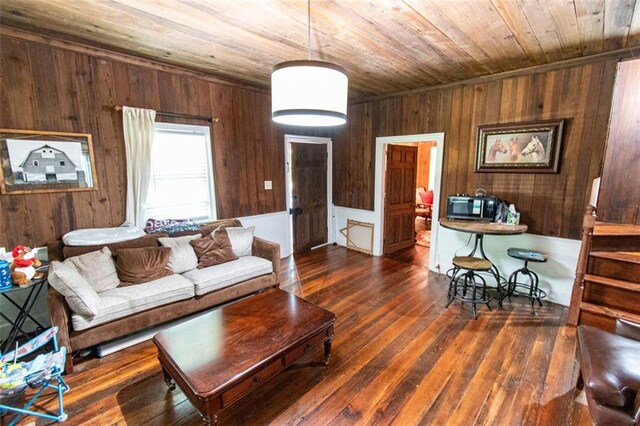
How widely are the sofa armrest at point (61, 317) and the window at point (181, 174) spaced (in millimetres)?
1357

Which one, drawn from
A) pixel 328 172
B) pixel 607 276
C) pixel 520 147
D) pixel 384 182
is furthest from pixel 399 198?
pixel 607 276

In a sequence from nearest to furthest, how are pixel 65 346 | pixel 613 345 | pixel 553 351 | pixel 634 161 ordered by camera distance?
pixel 613 345 < pixel 65 346 < pixel 553 351 < pixel 634 161

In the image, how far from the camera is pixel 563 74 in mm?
2996

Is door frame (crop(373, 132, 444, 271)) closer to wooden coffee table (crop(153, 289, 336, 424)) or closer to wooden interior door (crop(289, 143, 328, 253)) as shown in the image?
wooden interior door (crop(289, 143, 328, 253))

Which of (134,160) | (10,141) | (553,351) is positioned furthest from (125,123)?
(553,351)

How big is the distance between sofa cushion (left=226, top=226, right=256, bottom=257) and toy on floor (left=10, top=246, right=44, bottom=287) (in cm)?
163

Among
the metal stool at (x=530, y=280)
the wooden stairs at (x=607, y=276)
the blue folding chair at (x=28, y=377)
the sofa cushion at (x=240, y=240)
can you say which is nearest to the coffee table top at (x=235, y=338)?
the blue folding chair at (x=28, y=377)

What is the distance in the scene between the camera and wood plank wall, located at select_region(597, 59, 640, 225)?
8.69 feet

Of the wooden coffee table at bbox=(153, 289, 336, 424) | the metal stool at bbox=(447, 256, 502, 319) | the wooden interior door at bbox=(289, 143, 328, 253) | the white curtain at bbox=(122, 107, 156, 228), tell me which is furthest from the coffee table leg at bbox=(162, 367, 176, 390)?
the wooden interior door at bbox=(289, 143, 328, 253)

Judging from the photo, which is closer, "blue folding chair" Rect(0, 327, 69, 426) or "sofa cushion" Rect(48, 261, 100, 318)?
"blue folding chair" Rect(0, 327, 69, 426)

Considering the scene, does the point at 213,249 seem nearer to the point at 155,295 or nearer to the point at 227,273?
the point at 227,273

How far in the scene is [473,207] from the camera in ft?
11.2

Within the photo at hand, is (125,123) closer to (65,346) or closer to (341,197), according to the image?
(65,346)

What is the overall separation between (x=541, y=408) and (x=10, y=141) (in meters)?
4.49
